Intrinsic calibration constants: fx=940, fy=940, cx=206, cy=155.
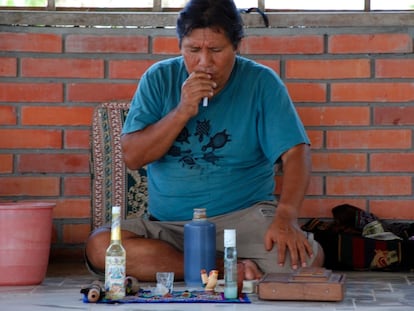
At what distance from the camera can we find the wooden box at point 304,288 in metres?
3.01

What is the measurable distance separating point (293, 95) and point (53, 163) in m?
1.08

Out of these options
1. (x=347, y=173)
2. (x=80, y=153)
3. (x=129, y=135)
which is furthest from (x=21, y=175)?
(x=347, y=173)

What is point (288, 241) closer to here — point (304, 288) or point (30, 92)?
point (304, 288)

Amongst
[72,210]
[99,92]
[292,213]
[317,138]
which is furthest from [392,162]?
[72,210]

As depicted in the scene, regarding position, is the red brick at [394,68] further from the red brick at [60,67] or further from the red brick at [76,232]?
the red brick at [76,232]

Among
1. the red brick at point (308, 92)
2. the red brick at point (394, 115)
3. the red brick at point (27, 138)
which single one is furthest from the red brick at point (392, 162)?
the red brick at point (27, 138)

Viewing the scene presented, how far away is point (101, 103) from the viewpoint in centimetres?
404

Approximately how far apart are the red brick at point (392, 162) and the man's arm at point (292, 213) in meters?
0.64

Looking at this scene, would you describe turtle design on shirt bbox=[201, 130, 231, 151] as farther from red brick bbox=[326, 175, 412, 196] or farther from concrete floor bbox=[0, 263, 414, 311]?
red brick bbox=[326, 175, 412, 196]

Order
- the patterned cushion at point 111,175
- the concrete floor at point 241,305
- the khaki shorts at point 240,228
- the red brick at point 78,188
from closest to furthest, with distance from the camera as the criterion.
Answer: the concrete floor at point 241,305
the khaki shorts at point 240,228
the patterned cushion at point 111,175
the red brick at point 78,188

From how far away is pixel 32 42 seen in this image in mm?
4031

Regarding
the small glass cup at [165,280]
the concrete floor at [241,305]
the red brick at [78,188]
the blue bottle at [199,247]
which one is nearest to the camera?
the concrete floor at [241,305]

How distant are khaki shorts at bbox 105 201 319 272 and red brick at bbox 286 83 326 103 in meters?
0.65

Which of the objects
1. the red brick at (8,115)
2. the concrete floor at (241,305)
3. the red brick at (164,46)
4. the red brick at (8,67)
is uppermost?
the red brick at (164,46)
